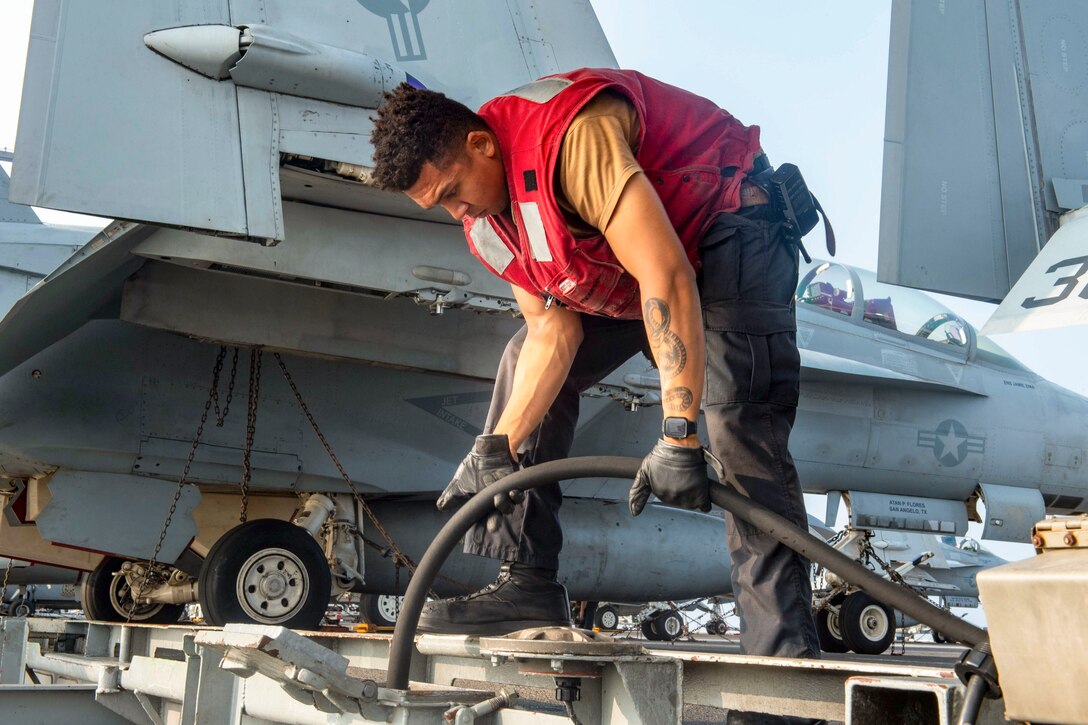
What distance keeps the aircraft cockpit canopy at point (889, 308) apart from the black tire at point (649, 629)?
8.53 meters

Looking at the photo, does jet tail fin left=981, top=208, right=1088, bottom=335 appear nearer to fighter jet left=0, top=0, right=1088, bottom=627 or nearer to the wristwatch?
fighter jet left=0, top=0, right=1088, bottom=627

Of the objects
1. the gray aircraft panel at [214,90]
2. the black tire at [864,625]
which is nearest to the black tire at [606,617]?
the black tire at [864,625]

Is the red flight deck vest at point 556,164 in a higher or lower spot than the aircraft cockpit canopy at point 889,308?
lower

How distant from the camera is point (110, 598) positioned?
26.8 feet

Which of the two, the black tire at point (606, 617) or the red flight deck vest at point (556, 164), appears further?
the black tire at point (606, 617)

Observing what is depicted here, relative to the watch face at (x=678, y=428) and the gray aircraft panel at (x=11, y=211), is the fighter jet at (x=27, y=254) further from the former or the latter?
the watch face at (x=678, y=428)

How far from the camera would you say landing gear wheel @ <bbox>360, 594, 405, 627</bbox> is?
38.1 ft

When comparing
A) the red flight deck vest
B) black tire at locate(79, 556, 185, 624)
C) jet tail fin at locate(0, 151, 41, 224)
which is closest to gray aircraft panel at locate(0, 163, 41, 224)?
jet tail fin at locate(0, 151, 41, 224)

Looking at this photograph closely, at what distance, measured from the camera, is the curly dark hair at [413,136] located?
8.14 feet

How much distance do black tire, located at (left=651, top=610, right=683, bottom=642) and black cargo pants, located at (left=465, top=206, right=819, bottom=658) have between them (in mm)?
15215

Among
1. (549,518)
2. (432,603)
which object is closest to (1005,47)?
(549,518)

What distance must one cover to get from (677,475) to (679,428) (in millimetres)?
117

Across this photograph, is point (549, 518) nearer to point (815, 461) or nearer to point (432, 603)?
point (432, 603)

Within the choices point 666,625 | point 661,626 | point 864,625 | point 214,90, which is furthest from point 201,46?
point 666,625
